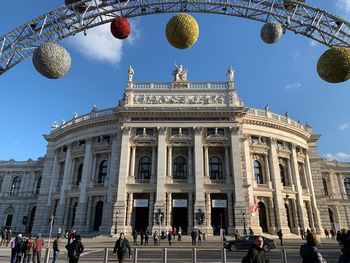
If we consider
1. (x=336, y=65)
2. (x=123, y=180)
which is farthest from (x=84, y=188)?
(x=336, y=65)

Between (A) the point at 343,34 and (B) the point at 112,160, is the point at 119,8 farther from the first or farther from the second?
(B) the point at 112,160

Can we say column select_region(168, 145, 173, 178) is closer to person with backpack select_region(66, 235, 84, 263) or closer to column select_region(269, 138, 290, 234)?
column select_region(269, 138, 290, 234)

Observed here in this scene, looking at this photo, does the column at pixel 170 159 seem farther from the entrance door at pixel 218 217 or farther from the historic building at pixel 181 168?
the entrance door at pixel 218 217

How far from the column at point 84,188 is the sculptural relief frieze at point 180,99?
10.0 metres

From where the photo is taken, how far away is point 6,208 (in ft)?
179

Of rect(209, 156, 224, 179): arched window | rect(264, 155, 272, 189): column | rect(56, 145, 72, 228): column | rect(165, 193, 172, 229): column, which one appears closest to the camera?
rect(165, 193, 172, 229): column

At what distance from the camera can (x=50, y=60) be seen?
8.27m

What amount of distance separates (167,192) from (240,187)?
29.6ft

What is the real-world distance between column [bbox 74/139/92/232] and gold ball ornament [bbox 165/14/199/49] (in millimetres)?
34584

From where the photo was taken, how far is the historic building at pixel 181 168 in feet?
115

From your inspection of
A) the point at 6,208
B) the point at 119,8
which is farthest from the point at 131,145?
the point at 6,208

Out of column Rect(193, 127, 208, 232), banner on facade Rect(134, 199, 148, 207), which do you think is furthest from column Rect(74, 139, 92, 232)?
column Rect(193, 127, 208, 232)

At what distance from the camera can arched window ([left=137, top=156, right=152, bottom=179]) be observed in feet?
125

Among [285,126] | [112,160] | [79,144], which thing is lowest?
[112,160]
